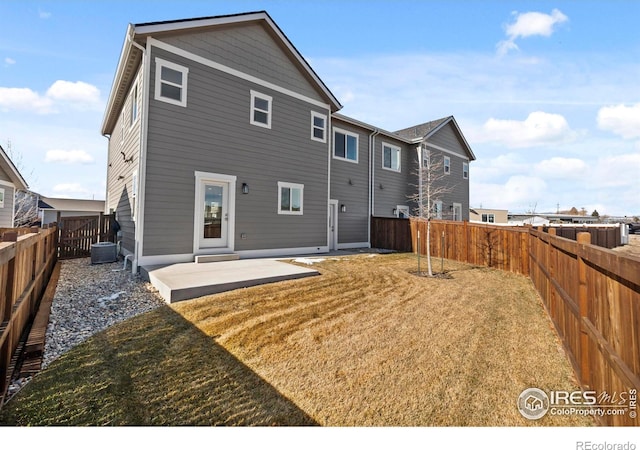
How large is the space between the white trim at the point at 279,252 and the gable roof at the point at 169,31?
592 cm

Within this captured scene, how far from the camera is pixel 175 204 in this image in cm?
765

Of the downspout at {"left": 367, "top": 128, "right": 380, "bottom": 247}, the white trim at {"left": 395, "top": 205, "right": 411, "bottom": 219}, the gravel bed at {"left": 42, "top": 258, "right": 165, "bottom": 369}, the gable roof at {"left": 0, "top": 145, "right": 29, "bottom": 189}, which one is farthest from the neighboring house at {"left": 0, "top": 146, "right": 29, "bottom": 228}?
the white trim at {"left": 395, "top": 205, "right": 411, "bottom": 219}

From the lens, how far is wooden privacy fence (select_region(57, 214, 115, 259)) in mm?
8875

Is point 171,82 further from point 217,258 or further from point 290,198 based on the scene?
point 217,258

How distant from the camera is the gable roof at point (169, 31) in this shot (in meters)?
7.15

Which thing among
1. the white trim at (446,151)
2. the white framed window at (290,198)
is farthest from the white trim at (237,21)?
the white trim at (446,151)

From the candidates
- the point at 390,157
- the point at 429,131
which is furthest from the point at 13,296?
the point at 429,131

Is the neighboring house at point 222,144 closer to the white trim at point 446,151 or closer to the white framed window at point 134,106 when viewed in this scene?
the white framed window at point 134,106

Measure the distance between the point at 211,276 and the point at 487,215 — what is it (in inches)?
1406

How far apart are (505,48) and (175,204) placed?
9878 millimetres

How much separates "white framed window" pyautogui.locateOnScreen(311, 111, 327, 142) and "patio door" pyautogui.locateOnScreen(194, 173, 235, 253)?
404 centimetres

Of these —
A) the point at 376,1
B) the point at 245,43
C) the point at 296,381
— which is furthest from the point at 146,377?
the point at 245,43

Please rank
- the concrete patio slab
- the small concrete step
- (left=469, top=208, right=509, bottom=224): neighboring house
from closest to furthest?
the concrete patio slab, the small concrete step, (left=469, top=208, right=509, bottom=224): neighboring house

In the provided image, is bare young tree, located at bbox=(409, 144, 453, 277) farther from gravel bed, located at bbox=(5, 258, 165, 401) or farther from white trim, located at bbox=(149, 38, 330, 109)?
gravel bed, located at bbox=(5, 258, 165, 401)
